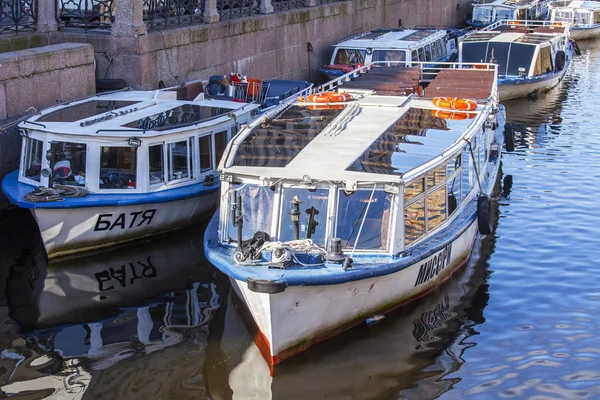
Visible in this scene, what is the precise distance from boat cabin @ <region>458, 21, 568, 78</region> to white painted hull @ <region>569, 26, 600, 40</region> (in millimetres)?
14167

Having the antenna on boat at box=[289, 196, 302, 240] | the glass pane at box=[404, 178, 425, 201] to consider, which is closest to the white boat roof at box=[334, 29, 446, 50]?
the glass pane at box=[404, 178, 425, 201]

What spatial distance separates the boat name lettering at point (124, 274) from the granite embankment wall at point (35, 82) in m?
3.52

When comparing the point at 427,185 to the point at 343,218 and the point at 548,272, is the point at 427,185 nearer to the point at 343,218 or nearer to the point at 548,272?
the point at 343,218

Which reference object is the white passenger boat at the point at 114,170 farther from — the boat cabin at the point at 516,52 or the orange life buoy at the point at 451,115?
the boat cabin at the point at 516,52

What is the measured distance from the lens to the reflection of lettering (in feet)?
47.0

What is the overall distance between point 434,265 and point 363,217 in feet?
6.80

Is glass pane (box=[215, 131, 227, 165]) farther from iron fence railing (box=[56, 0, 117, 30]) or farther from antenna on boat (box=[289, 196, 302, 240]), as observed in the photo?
iron fence railing (box=[56, 0, 117, 30])

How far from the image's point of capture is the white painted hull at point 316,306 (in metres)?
12.8

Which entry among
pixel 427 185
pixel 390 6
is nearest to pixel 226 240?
pixel 427 185

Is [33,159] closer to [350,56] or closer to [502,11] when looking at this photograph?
[350,56]

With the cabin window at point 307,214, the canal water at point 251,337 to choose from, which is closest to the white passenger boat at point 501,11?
the canal water at point 251,337

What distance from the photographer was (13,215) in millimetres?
18984

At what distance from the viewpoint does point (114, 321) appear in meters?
14.8

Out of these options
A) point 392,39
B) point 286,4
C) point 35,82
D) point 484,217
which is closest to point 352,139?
point 484,217
